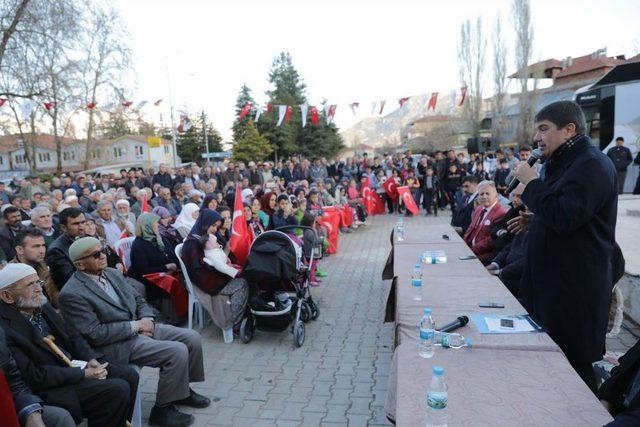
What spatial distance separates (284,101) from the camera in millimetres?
38281

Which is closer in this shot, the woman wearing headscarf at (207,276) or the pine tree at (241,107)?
the woman wearing headscarf at (207,276)

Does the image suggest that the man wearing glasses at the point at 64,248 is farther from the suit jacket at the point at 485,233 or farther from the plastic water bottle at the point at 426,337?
the suit jacket at the point at 485,233

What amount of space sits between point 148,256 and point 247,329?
4.99 ft

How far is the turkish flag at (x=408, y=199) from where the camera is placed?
45.2 feet

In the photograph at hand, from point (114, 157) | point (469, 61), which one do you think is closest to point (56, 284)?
Result: point (469, 61)

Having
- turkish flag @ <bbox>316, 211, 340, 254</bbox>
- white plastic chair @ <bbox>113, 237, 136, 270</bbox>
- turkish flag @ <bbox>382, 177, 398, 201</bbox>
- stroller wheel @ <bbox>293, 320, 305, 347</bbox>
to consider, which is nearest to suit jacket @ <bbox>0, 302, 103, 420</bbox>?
stroller wheel @ <bbox>293, 320, 305, 347</bbox>

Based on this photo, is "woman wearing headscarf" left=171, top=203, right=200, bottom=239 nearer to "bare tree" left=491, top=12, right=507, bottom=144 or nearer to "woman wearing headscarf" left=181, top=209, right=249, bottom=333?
"woman wearing headscarf" left=181, top=209, right=249, bottom=333

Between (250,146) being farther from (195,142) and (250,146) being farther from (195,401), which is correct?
(195,401)

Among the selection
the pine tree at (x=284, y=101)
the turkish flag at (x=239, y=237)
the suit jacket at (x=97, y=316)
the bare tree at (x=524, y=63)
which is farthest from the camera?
the pine tree at (x=284, y=101)

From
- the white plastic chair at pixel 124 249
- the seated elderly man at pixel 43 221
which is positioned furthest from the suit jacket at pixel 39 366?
the seated elderly man at pixel 43 221

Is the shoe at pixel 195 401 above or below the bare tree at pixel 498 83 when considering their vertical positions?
below

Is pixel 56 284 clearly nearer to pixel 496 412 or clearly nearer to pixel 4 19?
pixel 496 412

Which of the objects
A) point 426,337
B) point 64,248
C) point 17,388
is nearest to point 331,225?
point 64,248

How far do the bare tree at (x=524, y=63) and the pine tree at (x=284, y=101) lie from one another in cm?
1753
